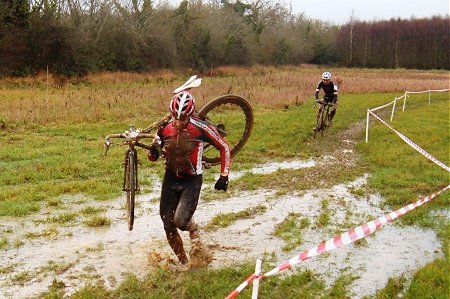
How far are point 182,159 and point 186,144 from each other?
186 mm

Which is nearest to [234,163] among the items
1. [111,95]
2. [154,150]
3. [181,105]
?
Answer: [154,150]

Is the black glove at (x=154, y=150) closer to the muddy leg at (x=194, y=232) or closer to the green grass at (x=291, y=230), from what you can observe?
the muddy leg at (x=194, y=232)

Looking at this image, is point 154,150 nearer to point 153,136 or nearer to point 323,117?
point 153,136

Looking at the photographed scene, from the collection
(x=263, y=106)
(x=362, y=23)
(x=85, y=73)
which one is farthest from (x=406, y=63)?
(x=263, y=106)

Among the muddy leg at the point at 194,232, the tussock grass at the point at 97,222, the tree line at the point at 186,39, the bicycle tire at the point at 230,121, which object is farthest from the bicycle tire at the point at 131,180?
the tree line at the point at 186,39

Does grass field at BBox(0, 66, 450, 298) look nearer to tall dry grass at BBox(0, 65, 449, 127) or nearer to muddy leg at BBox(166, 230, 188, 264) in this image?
tall dry grass at BBox(0, 65, 449, 127)

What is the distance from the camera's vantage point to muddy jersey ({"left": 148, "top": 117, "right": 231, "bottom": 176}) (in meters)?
5.68

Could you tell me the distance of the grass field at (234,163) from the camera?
5.52 meters

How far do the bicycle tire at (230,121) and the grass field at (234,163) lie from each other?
70 cm

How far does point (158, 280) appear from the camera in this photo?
5.64 m

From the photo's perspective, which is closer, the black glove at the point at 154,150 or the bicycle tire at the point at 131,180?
the black glove at the point at 154,150

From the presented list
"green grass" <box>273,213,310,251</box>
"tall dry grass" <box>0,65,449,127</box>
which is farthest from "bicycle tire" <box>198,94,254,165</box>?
"tall dry grass" <box>0,65,449,127</box>

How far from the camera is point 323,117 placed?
17078 millimetres

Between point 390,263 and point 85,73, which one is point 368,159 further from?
point 85,73
